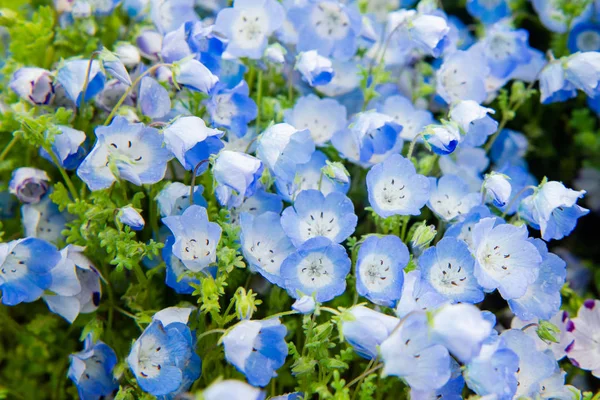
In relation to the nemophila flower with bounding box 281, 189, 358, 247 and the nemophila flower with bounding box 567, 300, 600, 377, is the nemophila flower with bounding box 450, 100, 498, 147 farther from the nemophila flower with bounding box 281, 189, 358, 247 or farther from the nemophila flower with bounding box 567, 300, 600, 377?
the nemophila flower with bounding box 567, 300, 600, 377

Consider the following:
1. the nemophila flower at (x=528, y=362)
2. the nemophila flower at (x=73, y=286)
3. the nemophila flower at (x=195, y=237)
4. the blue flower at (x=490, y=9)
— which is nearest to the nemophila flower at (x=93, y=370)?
the nemophila flower at (x=73, y=286)

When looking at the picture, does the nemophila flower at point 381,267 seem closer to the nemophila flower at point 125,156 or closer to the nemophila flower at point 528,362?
the nemophila flower at point 528,362

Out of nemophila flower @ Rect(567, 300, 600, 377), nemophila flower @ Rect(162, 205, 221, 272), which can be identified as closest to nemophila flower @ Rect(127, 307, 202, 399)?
nemophila flower @ Rect(162, 205, 221, 272)

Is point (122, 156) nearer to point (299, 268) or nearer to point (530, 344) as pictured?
point (299, 268)

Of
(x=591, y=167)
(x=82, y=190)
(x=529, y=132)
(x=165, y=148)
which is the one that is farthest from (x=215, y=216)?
(x=591, y=167)

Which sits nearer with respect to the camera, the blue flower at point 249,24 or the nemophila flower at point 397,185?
the nemophila flower at point 397,185

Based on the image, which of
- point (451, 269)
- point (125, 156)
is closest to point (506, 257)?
point (451, 269)
